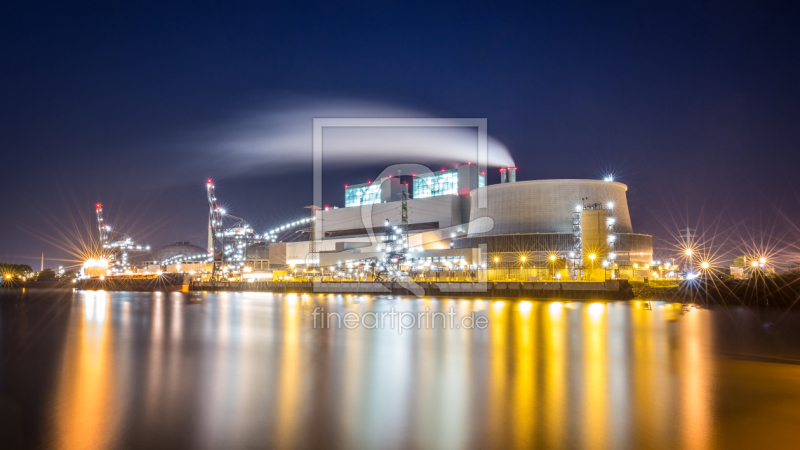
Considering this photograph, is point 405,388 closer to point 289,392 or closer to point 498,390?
point 498,390

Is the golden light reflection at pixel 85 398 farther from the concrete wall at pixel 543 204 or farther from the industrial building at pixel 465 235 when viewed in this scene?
the concrete wall at pixel 543 204

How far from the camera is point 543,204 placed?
4647 centimetres

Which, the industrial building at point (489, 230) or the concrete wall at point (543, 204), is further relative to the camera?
the concrete wall at point (543, 204)

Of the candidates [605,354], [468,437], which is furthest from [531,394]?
[605,354]

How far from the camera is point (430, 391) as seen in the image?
794 centimetres

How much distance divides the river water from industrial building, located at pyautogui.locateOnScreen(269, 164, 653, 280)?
74.4ft

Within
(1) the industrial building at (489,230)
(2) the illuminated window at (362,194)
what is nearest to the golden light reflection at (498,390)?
(1) the industrial building at (489,230)

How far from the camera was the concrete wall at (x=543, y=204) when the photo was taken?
151ft

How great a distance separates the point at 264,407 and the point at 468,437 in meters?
2.99

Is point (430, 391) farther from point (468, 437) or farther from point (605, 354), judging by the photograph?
point (605, 354)

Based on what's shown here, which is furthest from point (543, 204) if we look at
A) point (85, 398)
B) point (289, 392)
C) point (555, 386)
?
point (85, 398)

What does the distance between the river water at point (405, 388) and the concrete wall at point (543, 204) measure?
29.7 metres

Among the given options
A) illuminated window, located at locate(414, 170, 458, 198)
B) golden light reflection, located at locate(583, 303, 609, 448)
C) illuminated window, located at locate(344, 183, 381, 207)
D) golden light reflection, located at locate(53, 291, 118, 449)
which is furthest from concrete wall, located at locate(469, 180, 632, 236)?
golden light reflection, located at locate(53, 291, 118, 449)

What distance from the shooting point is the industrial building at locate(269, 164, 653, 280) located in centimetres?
3900
